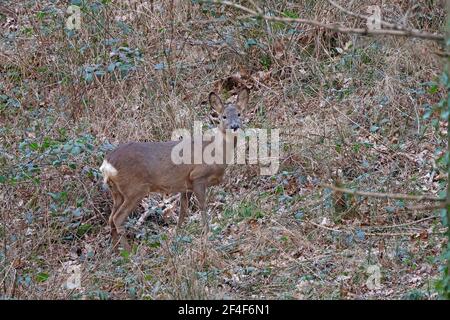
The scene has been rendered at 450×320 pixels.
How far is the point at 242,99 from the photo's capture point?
8969 millimetres

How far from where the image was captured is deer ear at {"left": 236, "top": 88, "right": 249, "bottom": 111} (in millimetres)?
8922

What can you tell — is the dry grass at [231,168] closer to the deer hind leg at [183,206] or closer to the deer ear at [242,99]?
the deer hind leg at [183,206]

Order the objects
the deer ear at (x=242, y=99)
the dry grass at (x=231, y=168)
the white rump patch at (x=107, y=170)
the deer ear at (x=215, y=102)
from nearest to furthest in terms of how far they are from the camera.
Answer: the dry grass at (x=231, y=168) → the white rump patch at (x=107, y=170) → the deer ear at (x=215, y=102) → the deer ear at (x=242, y=99)

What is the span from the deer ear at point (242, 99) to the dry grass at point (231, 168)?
28.6 inches

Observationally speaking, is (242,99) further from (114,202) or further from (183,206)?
(114,202)

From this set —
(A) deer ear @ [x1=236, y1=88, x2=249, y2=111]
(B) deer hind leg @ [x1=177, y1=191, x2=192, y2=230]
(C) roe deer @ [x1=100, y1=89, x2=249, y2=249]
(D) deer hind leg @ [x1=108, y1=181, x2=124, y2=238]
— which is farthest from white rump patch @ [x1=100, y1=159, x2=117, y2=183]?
(A) deer ear @ [x1=236, y1=88, x2=249, y2=111]

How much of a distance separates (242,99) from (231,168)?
87cm

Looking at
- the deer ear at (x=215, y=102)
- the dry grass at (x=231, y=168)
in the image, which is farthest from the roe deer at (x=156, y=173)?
the dry grass at (x=231, y=168)

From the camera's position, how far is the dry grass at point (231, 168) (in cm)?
692

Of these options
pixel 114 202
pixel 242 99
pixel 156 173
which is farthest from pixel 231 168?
pixel 114 202

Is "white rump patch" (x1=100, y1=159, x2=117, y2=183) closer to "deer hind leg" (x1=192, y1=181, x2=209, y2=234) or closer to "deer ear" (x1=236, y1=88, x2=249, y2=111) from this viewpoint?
"deer hind leg" (x1=192, y1=181, x2=209, y2=234)

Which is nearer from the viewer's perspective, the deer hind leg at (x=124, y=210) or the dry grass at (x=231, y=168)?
the dry grass at (x=231, y=168)

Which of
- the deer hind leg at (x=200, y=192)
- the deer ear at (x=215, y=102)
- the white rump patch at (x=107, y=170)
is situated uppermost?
the deer ear at (x=215, y=102)
